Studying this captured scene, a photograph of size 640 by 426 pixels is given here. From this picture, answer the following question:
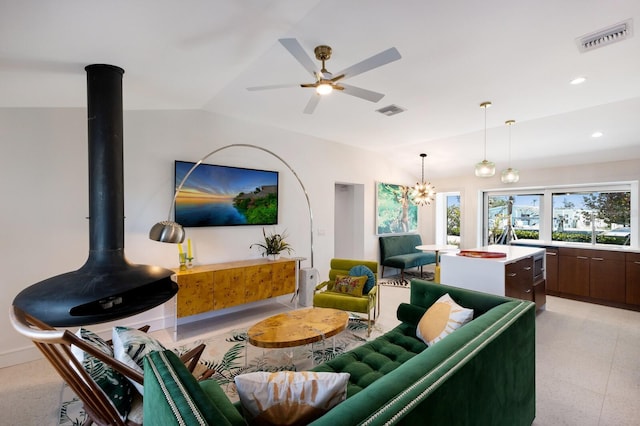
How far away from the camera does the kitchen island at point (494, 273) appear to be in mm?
3385

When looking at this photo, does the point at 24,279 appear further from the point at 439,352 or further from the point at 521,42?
the point at 521,42

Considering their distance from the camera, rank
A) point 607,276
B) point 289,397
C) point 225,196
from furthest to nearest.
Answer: point 607,276
point 225,196
point 289,397

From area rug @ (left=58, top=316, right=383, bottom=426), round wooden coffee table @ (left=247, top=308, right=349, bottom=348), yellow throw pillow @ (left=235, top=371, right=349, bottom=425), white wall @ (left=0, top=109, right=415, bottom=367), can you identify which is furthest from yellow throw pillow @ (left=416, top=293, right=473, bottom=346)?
white wall @ (left=0, top=109, right=415, bottom=367)

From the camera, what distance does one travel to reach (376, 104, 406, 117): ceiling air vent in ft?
12.9

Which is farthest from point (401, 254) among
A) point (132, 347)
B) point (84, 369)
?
point (84, 369)

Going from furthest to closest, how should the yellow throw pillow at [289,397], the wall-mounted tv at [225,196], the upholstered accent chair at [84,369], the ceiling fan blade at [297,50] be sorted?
1. the wall-mounted tv at [225,196]
2. the ceiling fan blade at [297,50]
3. the upholstered accent chair at [84,369]
4. the yellow throw pillow at [289,397]

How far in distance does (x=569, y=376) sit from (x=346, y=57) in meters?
3.58

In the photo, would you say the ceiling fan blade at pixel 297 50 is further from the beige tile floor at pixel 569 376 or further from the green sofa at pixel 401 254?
the green sofa at pixel 401 254

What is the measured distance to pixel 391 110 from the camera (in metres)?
4.05

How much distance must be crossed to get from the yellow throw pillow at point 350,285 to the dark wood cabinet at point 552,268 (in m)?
3.77

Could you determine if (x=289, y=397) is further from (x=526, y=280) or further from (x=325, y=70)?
(x=526, y=280)

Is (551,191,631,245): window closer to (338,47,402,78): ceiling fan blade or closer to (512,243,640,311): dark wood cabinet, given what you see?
(512,243,640,311): dark wood cabinet

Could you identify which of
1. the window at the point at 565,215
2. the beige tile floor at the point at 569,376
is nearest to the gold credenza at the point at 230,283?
the beige tile floor at the point at 569,376

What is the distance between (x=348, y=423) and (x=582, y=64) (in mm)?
3803
